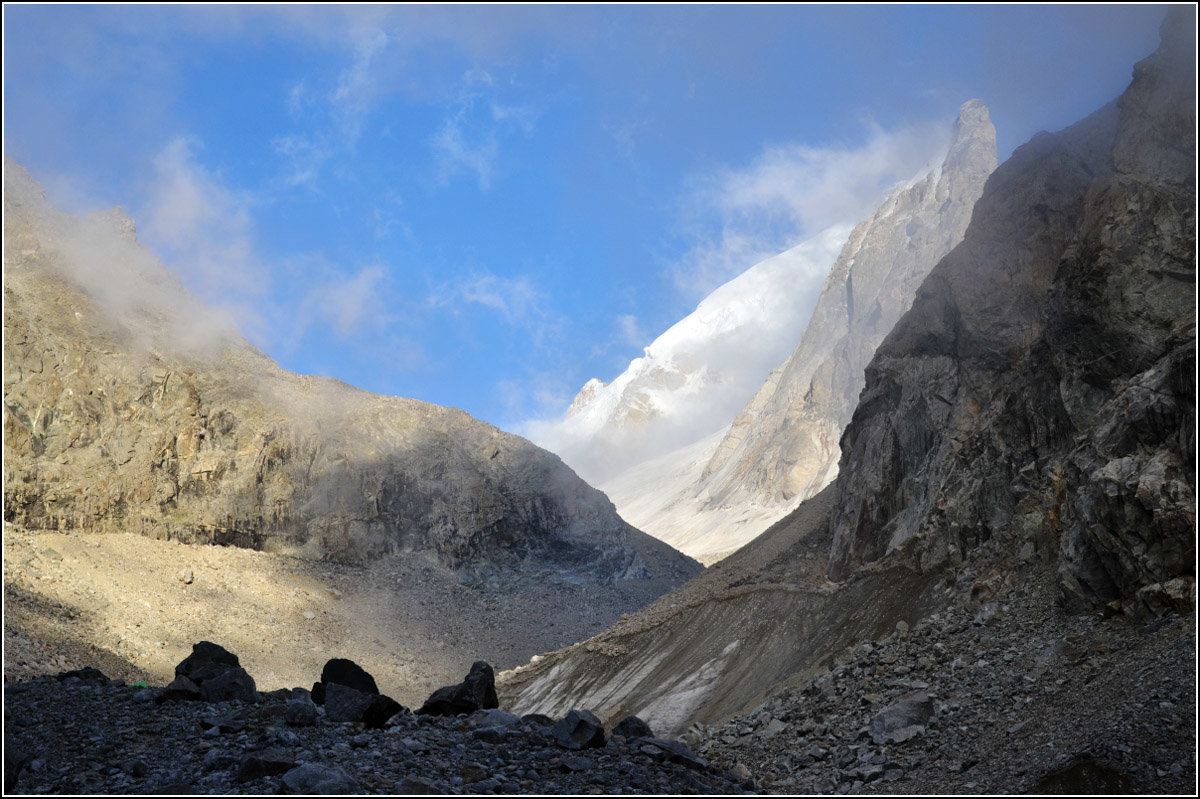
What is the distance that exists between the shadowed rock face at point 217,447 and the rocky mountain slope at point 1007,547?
36.7 meters

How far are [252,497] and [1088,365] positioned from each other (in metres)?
65.5

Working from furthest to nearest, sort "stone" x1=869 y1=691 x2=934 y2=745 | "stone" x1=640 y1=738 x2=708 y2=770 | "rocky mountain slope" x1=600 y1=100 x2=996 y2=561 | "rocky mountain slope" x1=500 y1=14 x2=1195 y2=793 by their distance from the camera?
1. "rocky mountain slope" x1=600 y1=100 x2=996 y2=561
2. "stone" x1=869 y1=691 x2=934 y2=745
3. "rocky mountain slope" x1=500 y1=14 x2=1195 y2=793
4. "stone" x1=640 y1=738 x2=708 y2=770

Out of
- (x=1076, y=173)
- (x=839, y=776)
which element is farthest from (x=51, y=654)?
(x=1076, y=173)

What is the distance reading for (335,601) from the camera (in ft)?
227

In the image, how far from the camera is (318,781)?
1140cm

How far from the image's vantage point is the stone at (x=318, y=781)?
443 inches

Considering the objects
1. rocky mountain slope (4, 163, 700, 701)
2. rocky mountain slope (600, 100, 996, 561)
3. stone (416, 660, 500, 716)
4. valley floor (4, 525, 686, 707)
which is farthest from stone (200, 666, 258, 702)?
rocky mountain slope (600, 100, 996, 561)

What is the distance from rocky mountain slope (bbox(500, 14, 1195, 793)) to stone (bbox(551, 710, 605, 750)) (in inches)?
201

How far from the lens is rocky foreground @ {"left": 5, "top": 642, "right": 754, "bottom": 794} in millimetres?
12141

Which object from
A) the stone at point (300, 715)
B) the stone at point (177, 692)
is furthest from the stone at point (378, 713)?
the stone at point (177, 692)

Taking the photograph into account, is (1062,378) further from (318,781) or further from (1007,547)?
(318,781)

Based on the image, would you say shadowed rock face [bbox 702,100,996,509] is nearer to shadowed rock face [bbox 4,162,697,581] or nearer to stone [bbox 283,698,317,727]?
shadowed rock face [bbox 4,162,697,581]

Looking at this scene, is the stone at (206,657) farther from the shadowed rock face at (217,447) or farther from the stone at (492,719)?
the shadowed rock face at (217,447)

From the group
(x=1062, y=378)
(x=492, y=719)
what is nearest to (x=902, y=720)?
(x=492, y=719)
